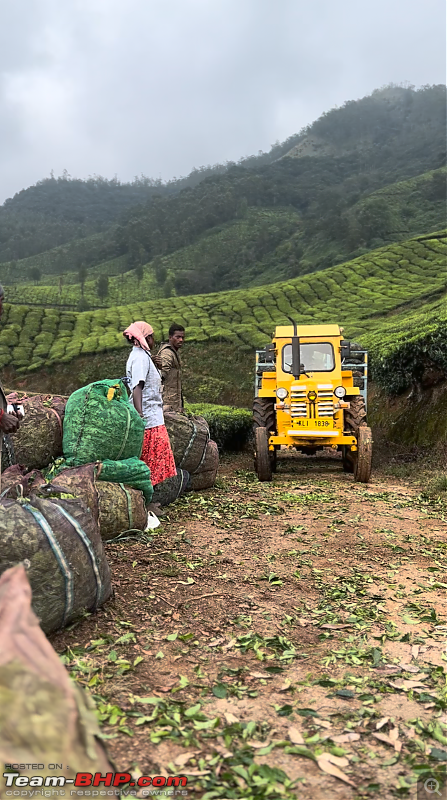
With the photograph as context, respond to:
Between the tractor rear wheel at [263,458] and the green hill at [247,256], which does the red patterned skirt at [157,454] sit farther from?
the green hill at [247,256]

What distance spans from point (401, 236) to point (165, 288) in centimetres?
2127

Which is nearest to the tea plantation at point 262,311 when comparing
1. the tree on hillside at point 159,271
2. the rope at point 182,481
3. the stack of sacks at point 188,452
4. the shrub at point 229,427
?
the shrub at point 229,427

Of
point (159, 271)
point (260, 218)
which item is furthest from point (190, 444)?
point (260, 218)

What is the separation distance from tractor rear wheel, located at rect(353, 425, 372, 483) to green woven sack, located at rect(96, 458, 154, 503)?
3.41m

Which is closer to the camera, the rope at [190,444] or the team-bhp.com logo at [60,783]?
the team-bhp.com logo at [60,783]

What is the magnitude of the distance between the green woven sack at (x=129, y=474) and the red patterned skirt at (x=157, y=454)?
38 centimetres

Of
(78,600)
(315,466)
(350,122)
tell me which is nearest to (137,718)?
(78,600)

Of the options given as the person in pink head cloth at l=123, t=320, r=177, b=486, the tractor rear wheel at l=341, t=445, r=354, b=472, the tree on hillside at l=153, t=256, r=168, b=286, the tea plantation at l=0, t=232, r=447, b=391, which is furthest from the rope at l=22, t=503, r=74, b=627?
the tree on hillside at l=153, t=256, r=168, b=286

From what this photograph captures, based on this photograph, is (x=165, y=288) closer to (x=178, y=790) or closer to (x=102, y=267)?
(x=102, y=267)

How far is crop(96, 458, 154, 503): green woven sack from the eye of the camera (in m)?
3.84

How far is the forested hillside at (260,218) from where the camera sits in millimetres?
52062

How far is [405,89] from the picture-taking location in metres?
134

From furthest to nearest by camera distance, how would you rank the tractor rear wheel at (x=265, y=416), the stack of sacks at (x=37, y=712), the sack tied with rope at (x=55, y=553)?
the tractor rear wheel at (x=265, y=416), the sack tied with rope at (x=55, y=553), the stack of sacks at (x=37, y=712)

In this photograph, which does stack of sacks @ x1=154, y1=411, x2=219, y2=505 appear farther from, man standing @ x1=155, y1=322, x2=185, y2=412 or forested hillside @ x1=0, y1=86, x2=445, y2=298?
forested hillside @ x1=0, y1=86, x2=445, y2=298
